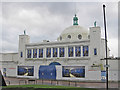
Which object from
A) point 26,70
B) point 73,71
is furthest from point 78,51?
point 26,70

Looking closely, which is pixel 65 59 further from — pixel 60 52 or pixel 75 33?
pixel 75 33

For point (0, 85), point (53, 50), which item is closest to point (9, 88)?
point (0, 85)

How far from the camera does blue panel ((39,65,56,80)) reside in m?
37.3

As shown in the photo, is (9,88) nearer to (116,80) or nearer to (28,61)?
(116,80)

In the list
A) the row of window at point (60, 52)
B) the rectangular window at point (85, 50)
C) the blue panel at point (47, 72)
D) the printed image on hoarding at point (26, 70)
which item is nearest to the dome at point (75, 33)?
the row of window at point (60, 52)

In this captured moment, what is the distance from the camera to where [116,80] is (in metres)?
31.8

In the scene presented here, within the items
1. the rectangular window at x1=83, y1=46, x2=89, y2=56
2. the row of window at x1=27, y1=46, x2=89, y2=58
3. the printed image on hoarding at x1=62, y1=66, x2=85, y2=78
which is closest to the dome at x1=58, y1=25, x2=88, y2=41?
the row of window at x1=27, y1=46, x2=89, y2=58

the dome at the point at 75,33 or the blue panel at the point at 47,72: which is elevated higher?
the dome at the point at 75,33

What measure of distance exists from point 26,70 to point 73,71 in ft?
43.5

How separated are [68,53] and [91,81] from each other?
955 centimetres

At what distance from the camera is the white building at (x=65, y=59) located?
34.7 meters

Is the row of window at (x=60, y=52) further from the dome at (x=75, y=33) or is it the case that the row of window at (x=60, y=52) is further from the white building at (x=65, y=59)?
the dome at (x=75, y=33)

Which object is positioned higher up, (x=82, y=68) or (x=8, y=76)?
(x=82, y=68)

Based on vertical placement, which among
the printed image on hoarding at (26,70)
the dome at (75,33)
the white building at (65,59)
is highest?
the dome at (75,33)
